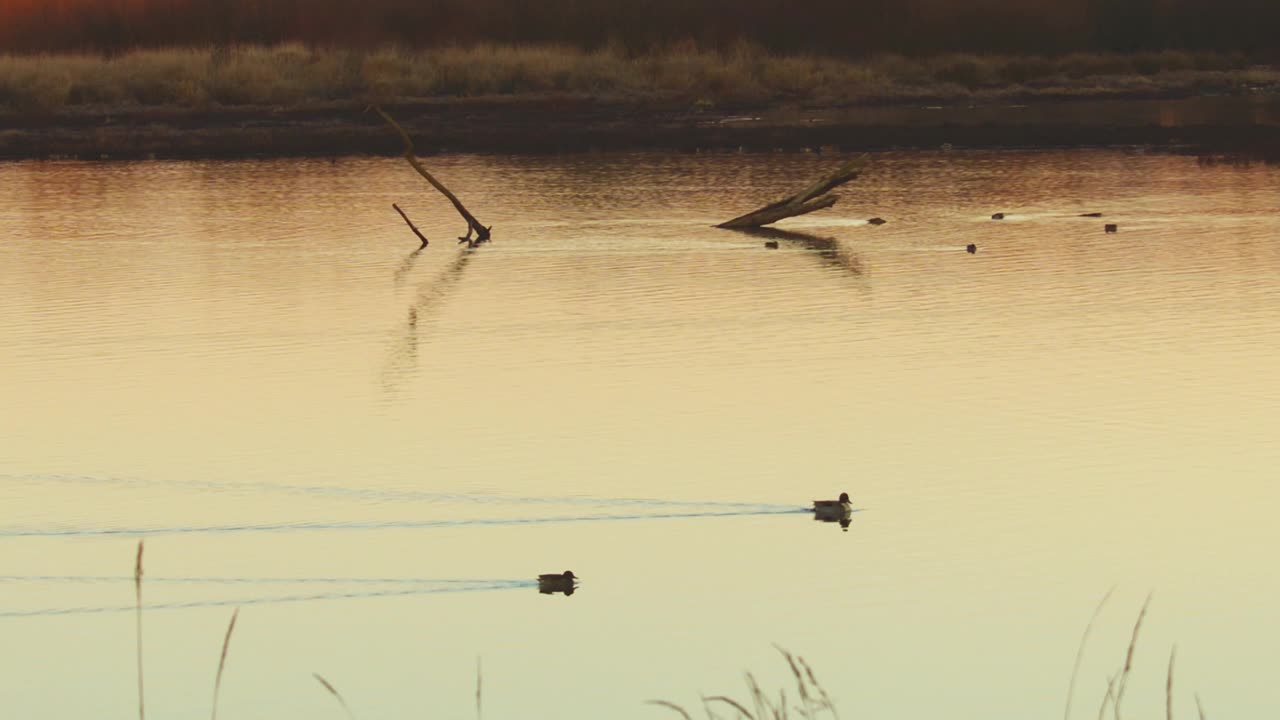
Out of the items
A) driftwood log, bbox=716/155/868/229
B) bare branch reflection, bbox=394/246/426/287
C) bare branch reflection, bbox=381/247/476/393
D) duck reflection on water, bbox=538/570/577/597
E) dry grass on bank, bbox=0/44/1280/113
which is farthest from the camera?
dry grass on bank, bbox=0/44/1280/113

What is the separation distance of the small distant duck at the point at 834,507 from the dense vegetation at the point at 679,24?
4322 cm

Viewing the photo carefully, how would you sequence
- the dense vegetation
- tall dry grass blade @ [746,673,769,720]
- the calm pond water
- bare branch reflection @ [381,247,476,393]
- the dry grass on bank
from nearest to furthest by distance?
tall dry grass blade @ [746,673,769,720] < the calm pond water < bare branch reflection @ [381,247,476,393] < the dry grass on bank < the dense vegetation

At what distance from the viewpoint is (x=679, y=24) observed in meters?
56.9

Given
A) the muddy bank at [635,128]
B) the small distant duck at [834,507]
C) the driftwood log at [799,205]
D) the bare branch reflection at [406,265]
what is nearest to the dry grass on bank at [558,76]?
the muddy bank at [635,128]

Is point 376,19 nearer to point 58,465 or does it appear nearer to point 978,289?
point 978,289

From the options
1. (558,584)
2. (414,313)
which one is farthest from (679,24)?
(558,584)

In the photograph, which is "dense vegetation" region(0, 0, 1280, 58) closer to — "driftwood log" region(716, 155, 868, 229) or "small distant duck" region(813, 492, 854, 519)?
"driftwood log" region(716, 155, 868, 229)

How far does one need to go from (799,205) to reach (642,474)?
1221cm

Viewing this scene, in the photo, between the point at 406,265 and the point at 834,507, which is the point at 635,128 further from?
the point at 834,507

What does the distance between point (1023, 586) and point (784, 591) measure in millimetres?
886

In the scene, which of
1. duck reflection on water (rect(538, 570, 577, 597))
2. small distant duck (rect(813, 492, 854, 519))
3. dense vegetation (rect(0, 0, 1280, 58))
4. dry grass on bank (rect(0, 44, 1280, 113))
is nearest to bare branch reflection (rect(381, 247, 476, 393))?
small distant duck (rect(813, 492, 854, 519))

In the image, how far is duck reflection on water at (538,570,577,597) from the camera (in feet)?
28.6

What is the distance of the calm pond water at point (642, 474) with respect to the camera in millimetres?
7934

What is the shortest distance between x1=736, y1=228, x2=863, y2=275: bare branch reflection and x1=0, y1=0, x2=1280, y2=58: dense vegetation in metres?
30.1
